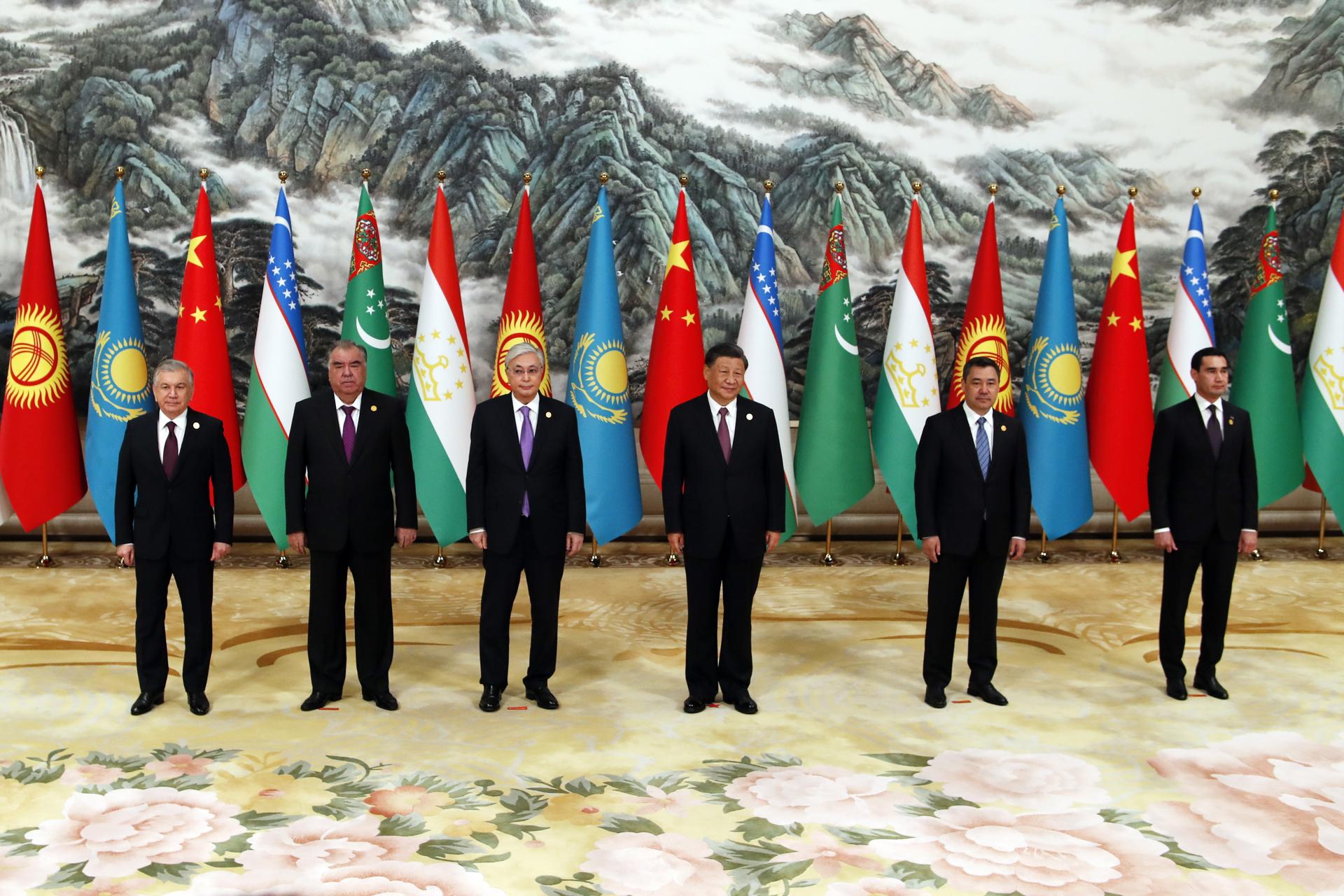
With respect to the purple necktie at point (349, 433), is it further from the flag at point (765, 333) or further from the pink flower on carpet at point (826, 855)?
the flag at point (765, 333)

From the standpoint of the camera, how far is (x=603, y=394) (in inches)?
245

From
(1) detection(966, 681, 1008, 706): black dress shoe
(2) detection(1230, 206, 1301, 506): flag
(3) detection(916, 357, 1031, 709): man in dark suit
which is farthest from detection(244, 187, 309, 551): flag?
(2) detection(1230, 206, 1301, 506): flag

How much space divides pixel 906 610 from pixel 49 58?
21.5ft

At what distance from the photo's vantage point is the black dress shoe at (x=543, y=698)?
4234mm

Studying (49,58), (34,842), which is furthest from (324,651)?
(49,58)

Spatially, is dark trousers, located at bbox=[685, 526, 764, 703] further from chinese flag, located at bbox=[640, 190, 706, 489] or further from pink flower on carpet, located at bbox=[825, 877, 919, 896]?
chinese flag, located at bbox=[640, 190, 706, 489]

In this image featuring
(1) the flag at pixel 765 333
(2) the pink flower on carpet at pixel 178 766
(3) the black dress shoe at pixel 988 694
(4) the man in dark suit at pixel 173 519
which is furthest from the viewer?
(1) the flag at pixel 765 333

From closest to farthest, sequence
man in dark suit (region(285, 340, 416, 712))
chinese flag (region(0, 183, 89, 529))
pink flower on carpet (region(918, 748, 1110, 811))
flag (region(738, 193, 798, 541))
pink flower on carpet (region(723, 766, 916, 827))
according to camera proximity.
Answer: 1. pink flower on carpet (region(723, 766, 916, 827))
2. pink flower on carpet (region(918, 748, 1110, 811))
3. man in dark suit (region(285, 340, 416, 712))
4. chinese flag (region(0, 183, 89, 529))
5. flag (region(738, 193, 798, 541))

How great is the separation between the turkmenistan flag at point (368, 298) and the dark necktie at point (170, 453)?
7.26ft

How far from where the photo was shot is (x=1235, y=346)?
7723 millimetres

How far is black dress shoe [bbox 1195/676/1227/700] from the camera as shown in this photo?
4.43 meters

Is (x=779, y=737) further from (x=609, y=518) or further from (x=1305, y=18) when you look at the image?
(x=1305, y=18)

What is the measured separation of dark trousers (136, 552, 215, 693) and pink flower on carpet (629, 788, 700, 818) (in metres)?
1.84

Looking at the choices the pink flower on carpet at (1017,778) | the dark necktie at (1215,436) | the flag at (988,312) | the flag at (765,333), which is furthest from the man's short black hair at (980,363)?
the flag at (988,312)
